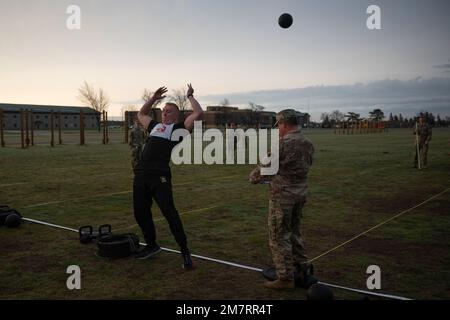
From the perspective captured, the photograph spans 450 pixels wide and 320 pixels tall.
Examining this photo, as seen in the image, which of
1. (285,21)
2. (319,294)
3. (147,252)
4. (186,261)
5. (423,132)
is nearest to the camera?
(319,294)

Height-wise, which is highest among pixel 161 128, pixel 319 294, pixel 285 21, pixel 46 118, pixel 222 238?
pixel 46 118

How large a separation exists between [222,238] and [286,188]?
2586 mm

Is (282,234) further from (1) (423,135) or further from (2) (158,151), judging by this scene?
(1) (423,135)

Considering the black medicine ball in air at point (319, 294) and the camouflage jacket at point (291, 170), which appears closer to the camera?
the black medicine ball in air at point (319, 294)

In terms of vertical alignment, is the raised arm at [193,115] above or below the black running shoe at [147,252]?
above

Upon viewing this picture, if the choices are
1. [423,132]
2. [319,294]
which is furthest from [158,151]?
[423,132]

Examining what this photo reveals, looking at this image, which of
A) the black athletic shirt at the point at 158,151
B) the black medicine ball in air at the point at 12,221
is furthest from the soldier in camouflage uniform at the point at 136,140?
the black athletic shirt at the point at 158,151

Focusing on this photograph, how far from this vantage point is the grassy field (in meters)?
4.77

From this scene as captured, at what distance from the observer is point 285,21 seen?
9.48m

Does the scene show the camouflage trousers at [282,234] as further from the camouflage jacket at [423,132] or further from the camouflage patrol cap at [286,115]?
the camouflage jacket at [423,132]

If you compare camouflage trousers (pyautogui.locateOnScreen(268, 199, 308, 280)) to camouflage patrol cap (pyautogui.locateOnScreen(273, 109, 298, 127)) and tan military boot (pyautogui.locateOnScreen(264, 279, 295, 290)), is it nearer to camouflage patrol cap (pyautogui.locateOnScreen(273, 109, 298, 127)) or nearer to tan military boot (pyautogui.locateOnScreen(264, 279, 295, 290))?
tan military boot (pyautogui.locateOnScreen(264, 279, 295, 290))

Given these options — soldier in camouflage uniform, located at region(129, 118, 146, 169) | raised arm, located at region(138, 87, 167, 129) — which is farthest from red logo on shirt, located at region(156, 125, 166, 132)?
soldier in camouflage uniform, located at region(129, 118, 146, 169)

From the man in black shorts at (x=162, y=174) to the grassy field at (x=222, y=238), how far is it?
0.56 meters

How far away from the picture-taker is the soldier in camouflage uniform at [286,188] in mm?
4582
